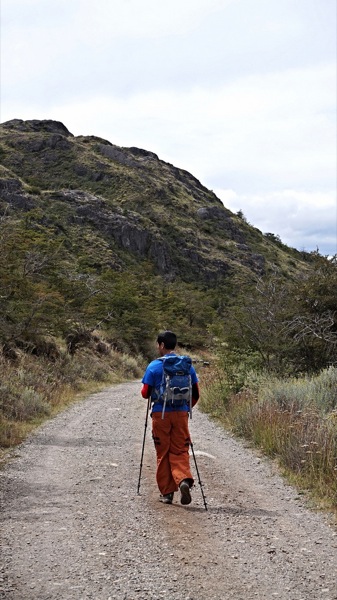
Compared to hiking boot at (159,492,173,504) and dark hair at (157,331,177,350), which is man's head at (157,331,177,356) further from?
hiking boot at (159,492,173,504)

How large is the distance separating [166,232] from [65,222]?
18985 millimetres

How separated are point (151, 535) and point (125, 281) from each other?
38579 millimetres

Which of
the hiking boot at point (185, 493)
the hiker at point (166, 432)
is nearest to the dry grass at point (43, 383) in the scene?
the hiker at point (166, 432)

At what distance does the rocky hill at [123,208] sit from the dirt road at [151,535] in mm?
54530

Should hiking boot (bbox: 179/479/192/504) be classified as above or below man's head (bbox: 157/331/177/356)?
below

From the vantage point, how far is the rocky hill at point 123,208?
75.9 metres

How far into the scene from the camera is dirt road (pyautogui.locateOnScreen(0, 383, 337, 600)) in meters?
4.30

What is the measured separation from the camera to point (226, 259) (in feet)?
292

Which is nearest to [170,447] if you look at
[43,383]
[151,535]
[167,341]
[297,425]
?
[167,341]

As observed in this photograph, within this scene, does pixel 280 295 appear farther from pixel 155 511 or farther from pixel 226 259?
pixel 226 259

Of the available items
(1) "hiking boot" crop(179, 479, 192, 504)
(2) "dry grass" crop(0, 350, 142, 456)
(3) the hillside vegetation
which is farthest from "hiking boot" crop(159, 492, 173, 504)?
(3) the hillside vegetation

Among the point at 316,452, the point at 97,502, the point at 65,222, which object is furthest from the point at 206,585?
the point at 65,222

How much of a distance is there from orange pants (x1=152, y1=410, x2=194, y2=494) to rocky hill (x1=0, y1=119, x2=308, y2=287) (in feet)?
182

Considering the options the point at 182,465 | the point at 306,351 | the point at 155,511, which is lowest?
the point at 155,511
